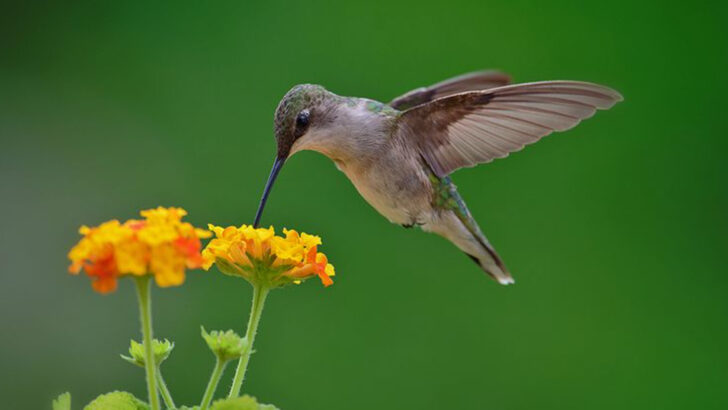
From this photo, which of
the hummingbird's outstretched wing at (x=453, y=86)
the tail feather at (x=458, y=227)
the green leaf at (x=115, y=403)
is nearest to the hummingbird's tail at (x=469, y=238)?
the tail feather at (x=458, y=227)

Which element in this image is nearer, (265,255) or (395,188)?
(265,255)

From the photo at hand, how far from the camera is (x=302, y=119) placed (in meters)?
2.28

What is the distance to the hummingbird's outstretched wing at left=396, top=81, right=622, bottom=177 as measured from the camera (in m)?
2.10

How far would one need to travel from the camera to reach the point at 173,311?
379 cm

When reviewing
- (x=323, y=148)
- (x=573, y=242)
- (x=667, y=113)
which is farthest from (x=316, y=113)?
(x=667, y=113)

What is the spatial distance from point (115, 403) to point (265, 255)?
36 cm

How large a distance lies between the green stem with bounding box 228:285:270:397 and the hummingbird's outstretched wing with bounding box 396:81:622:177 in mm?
857

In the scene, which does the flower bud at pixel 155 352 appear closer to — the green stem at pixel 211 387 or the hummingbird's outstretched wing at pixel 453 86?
the green stem at pixel 211 387

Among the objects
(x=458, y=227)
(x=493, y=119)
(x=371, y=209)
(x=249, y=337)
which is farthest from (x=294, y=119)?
(x=371, y=209)

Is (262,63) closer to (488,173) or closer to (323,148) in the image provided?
(488,173)

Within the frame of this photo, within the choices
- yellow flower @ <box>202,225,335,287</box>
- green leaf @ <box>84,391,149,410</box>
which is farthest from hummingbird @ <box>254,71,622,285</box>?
green leaf @ <box>84,391,149,410</box>

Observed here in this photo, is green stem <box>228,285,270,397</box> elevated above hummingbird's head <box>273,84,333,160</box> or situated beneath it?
situated beneath

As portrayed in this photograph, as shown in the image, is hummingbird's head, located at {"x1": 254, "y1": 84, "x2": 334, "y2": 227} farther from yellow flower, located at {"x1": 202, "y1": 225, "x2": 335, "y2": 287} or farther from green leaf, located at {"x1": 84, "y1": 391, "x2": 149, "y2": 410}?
green leaf, located at {"x1": 84, "y1": 391, "x2": 149, "y2": 410}

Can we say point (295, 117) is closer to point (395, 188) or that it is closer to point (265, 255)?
point (395, 188)
